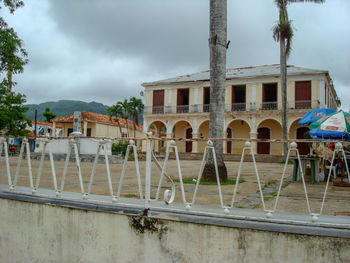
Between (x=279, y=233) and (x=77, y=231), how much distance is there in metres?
1.72

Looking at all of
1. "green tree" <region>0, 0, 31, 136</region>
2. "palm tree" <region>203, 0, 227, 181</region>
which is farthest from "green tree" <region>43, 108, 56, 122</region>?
"palm tree" <region>203, 0, 227, 181</region>

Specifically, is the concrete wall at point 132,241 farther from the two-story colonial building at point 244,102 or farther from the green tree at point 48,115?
the green tree at point 48,115

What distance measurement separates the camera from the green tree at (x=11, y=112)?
346 inches

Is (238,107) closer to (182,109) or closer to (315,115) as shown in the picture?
(182,109)

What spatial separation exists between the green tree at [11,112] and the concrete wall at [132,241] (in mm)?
6600

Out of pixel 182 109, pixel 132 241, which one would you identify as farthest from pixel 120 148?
pixel 132 241

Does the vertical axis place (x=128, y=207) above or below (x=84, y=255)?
above

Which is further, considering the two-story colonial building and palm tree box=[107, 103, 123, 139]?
palm tree box=[107, 103, 123, 139]

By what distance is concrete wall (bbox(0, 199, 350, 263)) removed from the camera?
6.54 ft

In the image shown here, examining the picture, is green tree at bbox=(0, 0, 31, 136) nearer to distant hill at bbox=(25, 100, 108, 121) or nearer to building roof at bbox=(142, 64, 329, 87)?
building roof at bbox=(142, 64, 329, 87)

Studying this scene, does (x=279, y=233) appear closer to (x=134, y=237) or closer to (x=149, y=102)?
(x=134, y=237)

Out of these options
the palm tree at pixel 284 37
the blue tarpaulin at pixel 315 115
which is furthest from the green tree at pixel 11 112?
the palm tree at pixel 284 37

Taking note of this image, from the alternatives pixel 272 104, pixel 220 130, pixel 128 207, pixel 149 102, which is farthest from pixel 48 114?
pixel 128 207

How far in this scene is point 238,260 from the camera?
2100 mm
